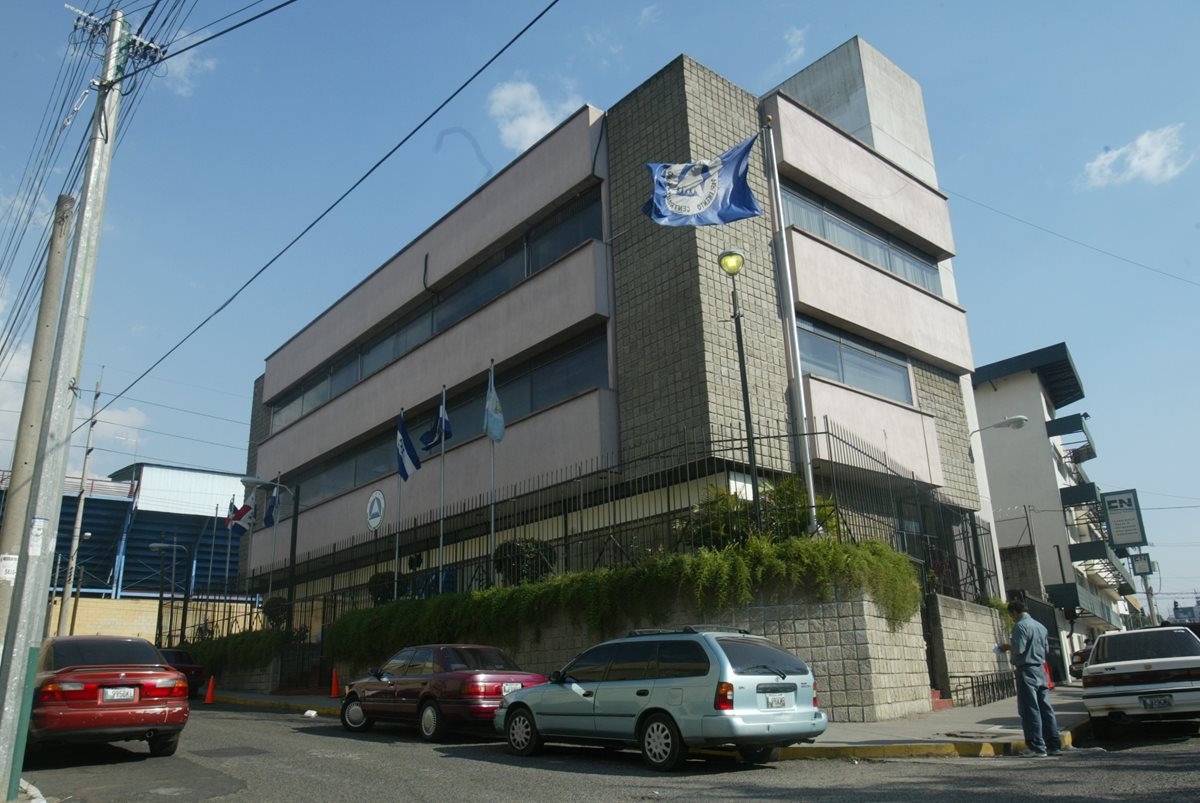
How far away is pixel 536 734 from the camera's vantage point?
11391 millimetres

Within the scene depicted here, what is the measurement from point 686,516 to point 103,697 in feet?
29.1

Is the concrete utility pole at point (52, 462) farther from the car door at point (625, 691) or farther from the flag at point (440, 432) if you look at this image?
the flag at point (440, 432)

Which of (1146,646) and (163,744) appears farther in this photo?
(1146,646)

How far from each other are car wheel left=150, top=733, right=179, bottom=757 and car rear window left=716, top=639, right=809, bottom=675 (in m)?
7.03

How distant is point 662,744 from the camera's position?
32.6ft

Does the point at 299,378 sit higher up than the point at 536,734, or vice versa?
the point at 299,378

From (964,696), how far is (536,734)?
8.48 m

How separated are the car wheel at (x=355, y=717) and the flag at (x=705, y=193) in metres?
9.44

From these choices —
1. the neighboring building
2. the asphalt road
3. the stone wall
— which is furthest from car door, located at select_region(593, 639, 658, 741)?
the neighboring building

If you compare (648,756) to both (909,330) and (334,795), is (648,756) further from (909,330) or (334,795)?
(909,330)

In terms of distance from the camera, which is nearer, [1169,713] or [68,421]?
[68,421]

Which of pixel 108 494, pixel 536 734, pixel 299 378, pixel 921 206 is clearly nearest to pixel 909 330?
pixel 921 206

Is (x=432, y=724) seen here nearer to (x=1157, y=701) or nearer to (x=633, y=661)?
(x=633, y=661)

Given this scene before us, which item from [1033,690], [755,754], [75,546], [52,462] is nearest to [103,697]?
[52,462]
